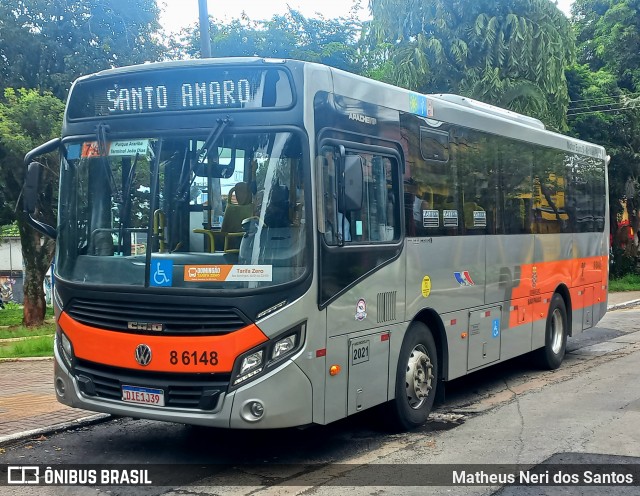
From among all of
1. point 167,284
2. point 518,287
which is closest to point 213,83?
point 167,284

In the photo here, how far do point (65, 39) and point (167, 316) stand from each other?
2211cm

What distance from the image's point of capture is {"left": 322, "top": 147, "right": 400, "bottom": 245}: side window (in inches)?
267

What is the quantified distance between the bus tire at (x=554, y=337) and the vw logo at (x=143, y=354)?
691 centimetres

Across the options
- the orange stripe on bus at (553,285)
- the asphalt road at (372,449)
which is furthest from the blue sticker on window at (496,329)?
the asphalt road at (372,449)

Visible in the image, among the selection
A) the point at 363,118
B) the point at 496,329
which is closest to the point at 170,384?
the point at 363,118

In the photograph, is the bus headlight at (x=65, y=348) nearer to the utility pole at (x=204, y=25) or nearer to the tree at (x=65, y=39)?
the utility pole at (x=204, y=25)

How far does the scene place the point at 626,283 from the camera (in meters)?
31.4

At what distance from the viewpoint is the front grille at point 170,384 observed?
21.1ft

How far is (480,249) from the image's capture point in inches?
379

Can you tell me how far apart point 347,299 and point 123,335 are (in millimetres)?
1870

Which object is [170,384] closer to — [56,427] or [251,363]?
[251,363]

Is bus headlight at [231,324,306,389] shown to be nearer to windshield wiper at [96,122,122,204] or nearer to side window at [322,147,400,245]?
side window at [322,147,400,245]

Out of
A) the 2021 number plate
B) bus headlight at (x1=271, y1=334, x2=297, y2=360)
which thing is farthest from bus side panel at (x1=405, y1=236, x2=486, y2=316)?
bus headlight at (x1=271, y1=334, x2=297, y2=360)

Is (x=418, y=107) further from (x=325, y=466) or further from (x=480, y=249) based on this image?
(x=325, y=466)
